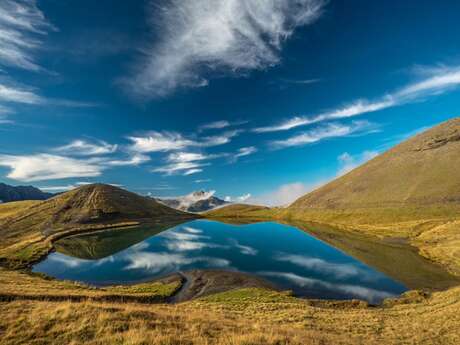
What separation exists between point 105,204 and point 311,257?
161m

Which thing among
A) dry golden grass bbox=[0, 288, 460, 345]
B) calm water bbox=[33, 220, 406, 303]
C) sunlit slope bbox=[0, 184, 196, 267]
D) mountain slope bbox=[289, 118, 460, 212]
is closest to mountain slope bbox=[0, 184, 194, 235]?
sunlit slope bbox=[0, 184, 196, 267]

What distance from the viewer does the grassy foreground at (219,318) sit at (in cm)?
1158

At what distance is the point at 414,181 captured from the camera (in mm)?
146750

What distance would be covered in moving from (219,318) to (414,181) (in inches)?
6799

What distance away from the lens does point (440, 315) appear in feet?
81.6

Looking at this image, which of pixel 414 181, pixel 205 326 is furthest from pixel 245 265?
pixel 414 181

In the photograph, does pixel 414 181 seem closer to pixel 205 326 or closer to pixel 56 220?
pixel 205 326

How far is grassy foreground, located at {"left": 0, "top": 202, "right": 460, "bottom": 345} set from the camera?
11.6 meters

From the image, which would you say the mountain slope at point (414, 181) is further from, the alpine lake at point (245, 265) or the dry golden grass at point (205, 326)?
the dry golden grass at point (205, 326)

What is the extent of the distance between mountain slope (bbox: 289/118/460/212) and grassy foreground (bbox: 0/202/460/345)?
92743 millimetres

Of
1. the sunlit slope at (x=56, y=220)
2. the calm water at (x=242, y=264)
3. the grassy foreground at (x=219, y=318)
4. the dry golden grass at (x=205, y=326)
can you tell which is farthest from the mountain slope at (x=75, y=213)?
the dry golden grass at (x=205, y=326)

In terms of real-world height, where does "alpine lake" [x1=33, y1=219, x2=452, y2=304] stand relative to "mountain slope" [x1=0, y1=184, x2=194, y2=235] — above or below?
below

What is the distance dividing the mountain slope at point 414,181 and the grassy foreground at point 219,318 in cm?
9274

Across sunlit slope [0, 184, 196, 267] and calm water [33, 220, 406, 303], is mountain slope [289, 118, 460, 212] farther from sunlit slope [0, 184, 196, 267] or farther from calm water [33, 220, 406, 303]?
sunlit slope [0, 184, 196, 267]
